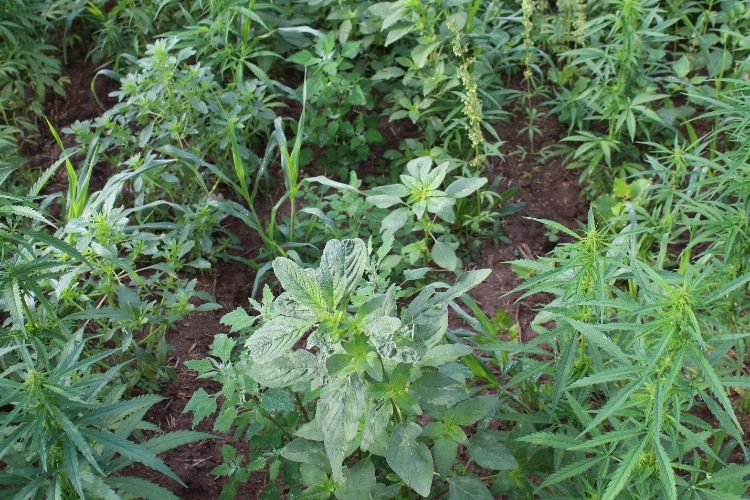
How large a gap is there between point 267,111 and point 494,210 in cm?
112

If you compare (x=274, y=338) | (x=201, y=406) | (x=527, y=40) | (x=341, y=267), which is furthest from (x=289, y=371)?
(x=527, y=40)

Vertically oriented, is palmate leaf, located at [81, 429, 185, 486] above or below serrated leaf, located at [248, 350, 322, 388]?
below

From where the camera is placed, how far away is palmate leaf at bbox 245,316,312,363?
5.95 ft

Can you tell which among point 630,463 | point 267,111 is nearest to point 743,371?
point 630,463

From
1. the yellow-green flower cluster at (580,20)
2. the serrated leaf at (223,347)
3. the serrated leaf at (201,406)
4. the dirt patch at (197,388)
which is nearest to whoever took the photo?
the serrated leaf at (201,406)

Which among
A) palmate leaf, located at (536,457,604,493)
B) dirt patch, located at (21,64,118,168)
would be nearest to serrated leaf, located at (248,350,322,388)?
palmate leaf, located at (536,457,604,493)

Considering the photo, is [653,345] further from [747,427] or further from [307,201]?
[307,201]

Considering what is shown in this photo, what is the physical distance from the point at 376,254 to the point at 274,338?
737 mm

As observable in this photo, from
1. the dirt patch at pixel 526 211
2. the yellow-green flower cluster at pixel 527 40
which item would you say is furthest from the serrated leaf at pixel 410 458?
the yellow-green flower cluster at pixel 527 40

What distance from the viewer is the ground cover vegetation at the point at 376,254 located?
1881 mm

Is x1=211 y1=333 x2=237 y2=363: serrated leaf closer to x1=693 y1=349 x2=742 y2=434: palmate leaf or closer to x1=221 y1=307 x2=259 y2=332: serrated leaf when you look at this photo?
x1=221 y1=307 x2=259 y2=332: serrated leaf

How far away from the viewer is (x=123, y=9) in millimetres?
4047

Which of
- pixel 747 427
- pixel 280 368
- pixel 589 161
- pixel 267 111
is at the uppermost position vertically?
pixel 280 368

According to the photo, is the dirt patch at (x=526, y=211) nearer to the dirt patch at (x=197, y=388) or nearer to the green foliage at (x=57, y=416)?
the dirt patch at (x=197, y=388)
